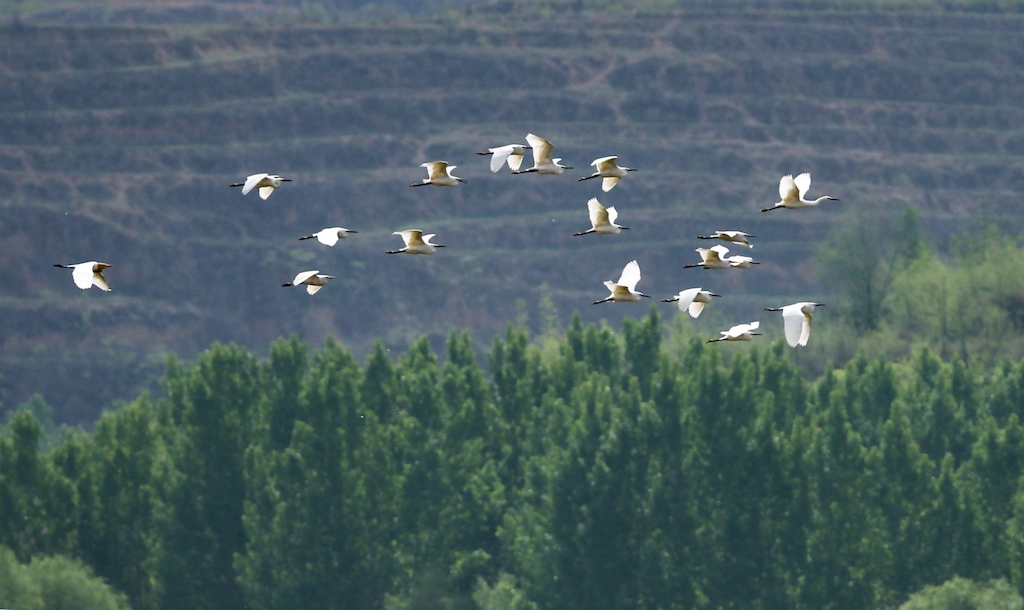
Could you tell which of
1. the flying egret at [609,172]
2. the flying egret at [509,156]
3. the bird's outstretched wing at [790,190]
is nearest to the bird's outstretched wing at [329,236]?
the flying egret at [509,156]

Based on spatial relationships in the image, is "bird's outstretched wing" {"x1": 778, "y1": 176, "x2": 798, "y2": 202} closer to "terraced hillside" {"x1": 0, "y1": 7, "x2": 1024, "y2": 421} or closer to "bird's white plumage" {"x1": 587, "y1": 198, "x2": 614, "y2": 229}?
"bird's white plumage" {"x1": 587, "y1": 198, "x2": 614, "y2": 229}

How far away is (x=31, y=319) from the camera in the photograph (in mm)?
148500

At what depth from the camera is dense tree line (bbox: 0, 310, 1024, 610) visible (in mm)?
63644

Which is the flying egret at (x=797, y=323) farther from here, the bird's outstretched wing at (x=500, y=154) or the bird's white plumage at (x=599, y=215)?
the bird's outstretched wing at (x=500, y=154)

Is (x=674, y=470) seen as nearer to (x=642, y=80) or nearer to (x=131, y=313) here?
(x=131, y=313)

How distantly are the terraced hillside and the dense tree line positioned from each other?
72.9 m

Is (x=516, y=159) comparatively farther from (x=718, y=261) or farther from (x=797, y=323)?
(x=797, y=323)

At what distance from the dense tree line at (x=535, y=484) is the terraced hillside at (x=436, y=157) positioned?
72906 mm

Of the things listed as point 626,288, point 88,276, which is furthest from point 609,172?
point 88,276

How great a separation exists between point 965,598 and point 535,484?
16091 millimetres

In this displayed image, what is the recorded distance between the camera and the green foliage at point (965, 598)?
58.8 metres

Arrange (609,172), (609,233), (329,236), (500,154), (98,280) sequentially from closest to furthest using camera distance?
1. (98,280)
2. (329,236)
3. (609,233)
4. (500,154)
5. (609,172)

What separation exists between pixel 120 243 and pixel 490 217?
31.7m

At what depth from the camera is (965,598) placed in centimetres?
5919
